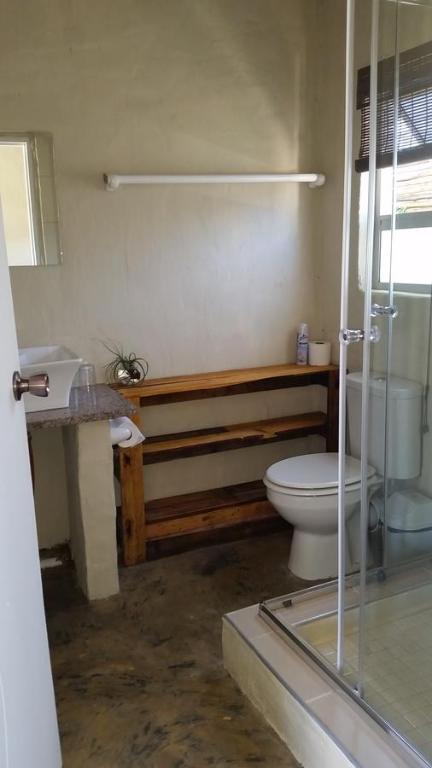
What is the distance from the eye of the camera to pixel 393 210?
5.51 feet

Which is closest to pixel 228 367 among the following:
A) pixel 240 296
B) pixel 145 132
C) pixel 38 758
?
pixel 240 296

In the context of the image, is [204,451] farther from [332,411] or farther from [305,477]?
[332,411]

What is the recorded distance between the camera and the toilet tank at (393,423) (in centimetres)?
168

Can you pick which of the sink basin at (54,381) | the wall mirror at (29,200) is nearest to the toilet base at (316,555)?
the sink basin at (54,381)

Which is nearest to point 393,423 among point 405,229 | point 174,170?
point 405,229

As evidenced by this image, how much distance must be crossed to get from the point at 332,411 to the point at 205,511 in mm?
A: 773

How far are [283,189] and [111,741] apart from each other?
7.65 feet

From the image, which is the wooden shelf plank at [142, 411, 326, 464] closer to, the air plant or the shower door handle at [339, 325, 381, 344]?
the air plant

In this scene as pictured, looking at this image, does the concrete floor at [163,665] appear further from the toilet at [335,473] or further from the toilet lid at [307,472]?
the toilet lid at [307,472]

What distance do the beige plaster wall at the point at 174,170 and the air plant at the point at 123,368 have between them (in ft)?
0.16

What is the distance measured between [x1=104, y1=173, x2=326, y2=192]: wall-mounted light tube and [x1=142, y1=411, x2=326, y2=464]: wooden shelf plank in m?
1.11

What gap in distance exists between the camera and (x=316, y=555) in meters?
2.51

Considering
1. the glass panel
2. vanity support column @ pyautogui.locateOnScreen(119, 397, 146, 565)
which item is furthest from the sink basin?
the glass panel

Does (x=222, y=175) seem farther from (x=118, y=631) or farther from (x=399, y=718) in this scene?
(x=399, y=718)
